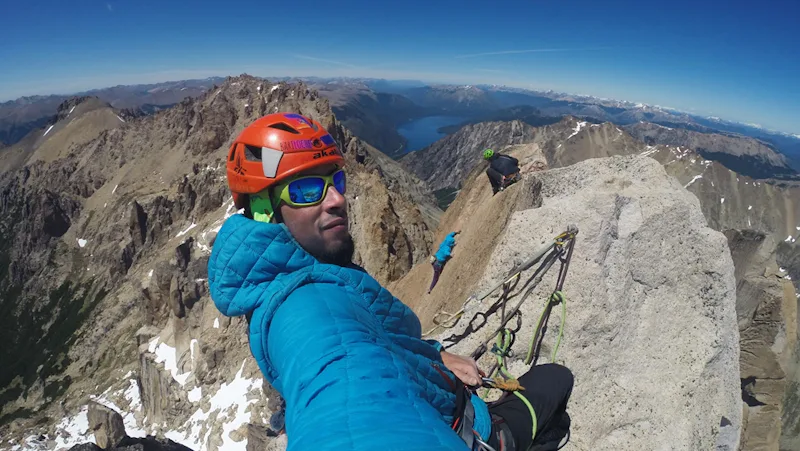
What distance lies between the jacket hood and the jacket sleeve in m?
0.31

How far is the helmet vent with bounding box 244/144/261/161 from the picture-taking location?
4168 mm

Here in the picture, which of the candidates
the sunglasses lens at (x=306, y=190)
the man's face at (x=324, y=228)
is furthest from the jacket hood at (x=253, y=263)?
the sunglasses lens at (x=306, y=190)

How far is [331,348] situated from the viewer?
2771 mm

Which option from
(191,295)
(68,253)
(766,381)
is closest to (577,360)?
(766,381)

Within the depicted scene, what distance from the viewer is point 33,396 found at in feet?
362

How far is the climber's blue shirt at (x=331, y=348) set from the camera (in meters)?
2.39

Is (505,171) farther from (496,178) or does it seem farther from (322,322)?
(322,322)

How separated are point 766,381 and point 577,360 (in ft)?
47.9

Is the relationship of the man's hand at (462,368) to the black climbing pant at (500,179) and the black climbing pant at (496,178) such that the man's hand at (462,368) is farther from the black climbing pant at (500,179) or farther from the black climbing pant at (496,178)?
the black climbing pant at (496,178)

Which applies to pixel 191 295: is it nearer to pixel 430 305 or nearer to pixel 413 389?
pixel 430 305

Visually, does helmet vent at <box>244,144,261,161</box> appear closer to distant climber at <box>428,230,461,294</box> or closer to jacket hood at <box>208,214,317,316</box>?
jacket hood at <box>208,214,317,316</box>

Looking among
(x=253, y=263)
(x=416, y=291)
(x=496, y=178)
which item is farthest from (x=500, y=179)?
(x=253, y=263)

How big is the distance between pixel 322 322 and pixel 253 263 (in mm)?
919

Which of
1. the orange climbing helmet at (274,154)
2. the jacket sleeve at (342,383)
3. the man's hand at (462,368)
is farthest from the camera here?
the man's hand at (462,368)
